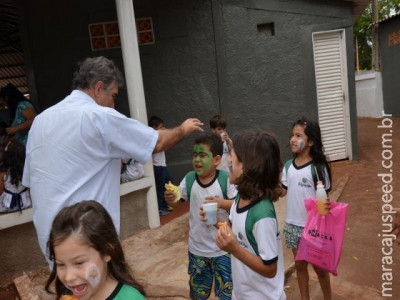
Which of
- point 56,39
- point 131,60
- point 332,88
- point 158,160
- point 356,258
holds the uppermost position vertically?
point 56,39

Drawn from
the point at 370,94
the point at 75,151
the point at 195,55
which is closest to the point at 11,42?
the point at 195,55

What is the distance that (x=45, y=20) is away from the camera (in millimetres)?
6656

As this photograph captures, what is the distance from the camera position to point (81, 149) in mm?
2262

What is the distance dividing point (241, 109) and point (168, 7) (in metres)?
2.26

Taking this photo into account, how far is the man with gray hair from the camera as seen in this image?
2250mm

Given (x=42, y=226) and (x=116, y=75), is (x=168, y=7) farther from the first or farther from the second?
(x=42, y=226)

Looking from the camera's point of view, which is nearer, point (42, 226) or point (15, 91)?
point (42, 226)

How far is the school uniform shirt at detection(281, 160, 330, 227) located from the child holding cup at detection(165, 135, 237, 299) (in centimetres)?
67

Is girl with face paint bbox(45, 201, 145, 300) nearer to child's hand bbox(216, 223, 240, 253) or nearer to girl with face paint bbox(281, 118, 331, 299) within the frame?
child's hand bbox(216, 223, 240, 253)

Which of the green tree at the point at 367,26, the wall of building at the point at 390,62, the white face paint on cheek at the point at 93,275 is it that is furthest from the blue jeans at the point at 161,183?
the green tree at the point at 367,26

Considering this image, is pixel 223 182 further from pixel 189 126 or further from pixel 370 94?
pixel 370 94

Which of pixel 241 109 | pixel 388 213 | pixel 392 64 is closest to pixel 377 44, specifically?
pixel 392 64

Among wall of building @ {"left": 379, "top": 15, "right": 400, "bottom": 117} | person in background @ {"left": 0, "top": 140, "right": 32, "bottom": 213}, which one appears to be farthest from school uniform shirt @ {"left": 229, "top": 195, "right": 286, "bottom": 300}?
wall of building @ {"left": 379, "top": 15, "right": 400, "bottom": 117}

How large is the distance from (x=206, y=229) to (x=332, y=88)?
6277mm
